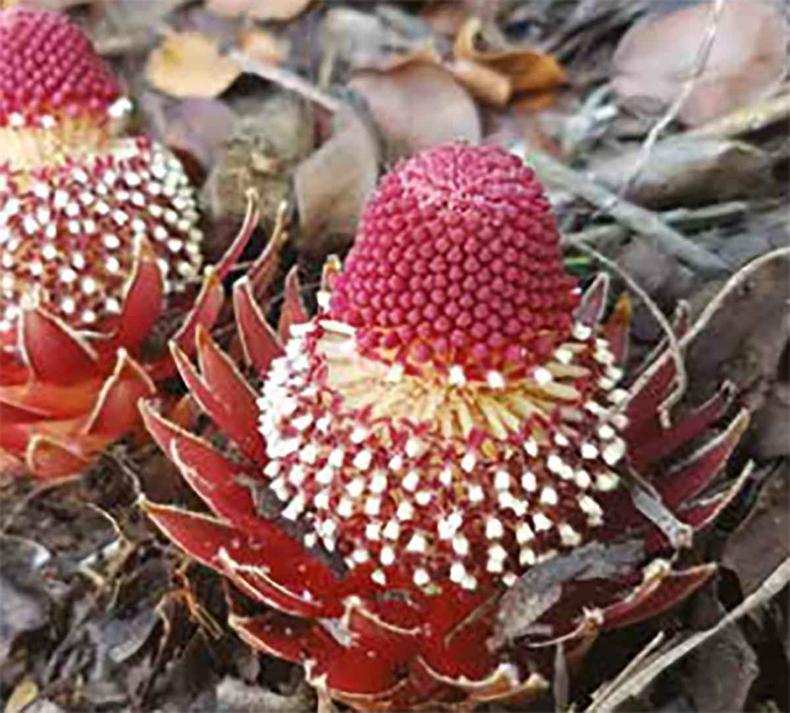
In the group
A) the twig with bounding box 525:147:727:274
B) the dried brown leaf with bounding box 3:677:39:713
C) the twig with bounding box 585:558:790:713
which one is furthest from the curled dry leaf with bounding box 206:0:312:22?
the twig with bounding box 585:558:790:713

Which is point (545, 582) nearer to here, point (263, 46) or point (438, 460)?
point (438, 460)

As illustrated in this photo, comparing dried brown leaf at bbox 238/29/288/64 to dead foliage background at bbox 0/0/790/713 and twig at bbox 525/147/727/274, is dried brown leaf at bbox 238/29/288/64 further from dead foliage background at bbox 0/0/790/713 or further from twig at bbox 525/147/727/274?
twig at bbox 525/147/727/274

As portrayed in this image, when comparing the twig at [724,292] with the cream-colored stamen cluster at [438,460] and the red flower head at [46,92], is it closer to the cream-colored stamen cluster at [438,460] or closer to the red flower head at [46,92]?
the cream-colored stamen cluster at [438,460]

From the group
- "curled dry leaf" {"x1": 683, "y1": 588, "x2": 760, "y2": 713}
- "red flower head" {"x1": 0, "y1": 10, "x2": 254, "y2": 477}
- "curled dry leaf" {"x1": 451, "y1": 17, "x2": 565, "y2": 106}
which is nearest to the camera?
"curled dry leaf" {"x1": 683, "y1": 588, "x2": 760, "y2": 713}

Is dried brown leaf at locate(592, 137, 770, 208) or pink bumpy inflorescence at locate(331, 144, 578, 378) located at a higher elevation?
pink bumpy inflorescence at locate(331, 144, 578, 378)

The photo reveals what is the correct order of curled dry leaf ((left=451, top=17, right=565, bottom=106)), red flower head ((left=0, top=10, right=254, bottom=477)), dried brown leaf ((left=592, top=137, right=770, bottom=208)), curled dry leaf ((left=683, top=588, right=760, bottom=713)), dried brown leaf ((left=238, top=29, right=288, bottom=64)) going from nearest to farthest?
curled dry leaf ((left=683, top=588, right=760, bottom=713)) → red flower head ((left=0, top=10, right=254, bottom=477)) → dried brown leaf ((left=592, top=137, right=770, bottom=208)) → curled dry leaf ((left=451, top=17, right=565, bottom=106)) → dried brown leaf ((left=238, top=29, right=288, bottom=64))

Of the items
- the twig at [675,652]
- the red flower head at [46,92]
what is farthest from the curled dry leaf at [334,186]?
the twig at [675,652]
